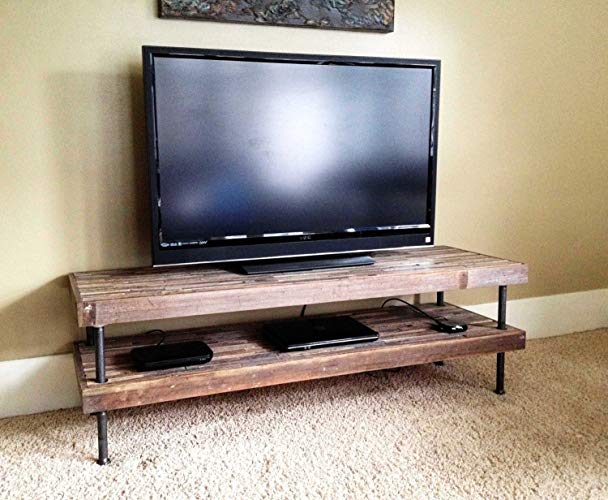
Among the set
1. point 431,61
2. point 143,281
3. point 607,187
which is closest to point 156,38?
point 143,281

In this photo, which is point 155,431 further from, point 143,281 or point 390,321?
point 390,321

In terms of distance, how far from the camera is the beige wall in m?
2.28

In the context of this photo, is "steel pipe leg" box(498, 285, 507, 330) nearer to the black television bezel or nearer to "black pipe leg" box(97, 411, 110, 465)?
the black television bezel

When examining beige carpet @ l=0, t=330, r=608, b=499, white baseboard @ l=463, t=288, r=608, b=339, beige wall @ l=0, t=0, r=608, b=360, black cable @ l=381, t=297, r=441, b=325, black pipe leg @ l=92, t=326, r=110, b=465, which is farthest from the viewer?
white baseboard @ l=463, t=288, r=608, b=339

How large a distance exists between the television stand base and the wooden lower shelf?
0.27 metres

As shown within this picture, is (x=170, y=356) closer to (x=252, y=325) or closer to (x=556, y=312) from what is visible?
(x=252, y=325)

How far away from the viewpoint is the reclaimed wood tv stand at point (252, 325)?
2031mm

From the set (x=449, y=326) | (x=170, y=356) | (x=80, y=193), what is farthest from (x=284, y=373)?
(x=80, y=193)

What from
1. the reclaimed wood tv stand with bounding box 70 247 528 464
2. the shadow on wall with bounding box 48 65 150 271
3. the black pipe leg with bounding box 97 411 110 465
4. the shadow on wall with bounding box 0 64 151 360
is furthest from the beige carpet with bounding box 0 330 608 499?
the shadow on wall with bounding box 48 65 150 271

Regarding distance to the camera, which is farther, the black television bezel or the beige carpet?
the black television bezel

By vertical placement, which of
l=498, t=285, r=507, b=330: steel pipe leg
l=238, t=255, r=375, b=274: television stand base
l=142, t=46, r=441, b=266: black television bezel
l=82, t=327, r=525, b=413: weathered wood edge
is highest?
l=142, t=46, r=441, b=266: black television bezel

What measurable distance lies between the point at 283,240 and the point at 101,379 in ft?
2.64

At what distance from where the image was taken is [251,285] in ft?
7.16

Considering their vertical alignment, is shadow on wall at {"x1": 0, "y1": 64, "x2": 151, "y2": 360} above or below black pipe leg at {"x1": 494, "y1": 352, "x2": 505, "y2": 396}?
above
